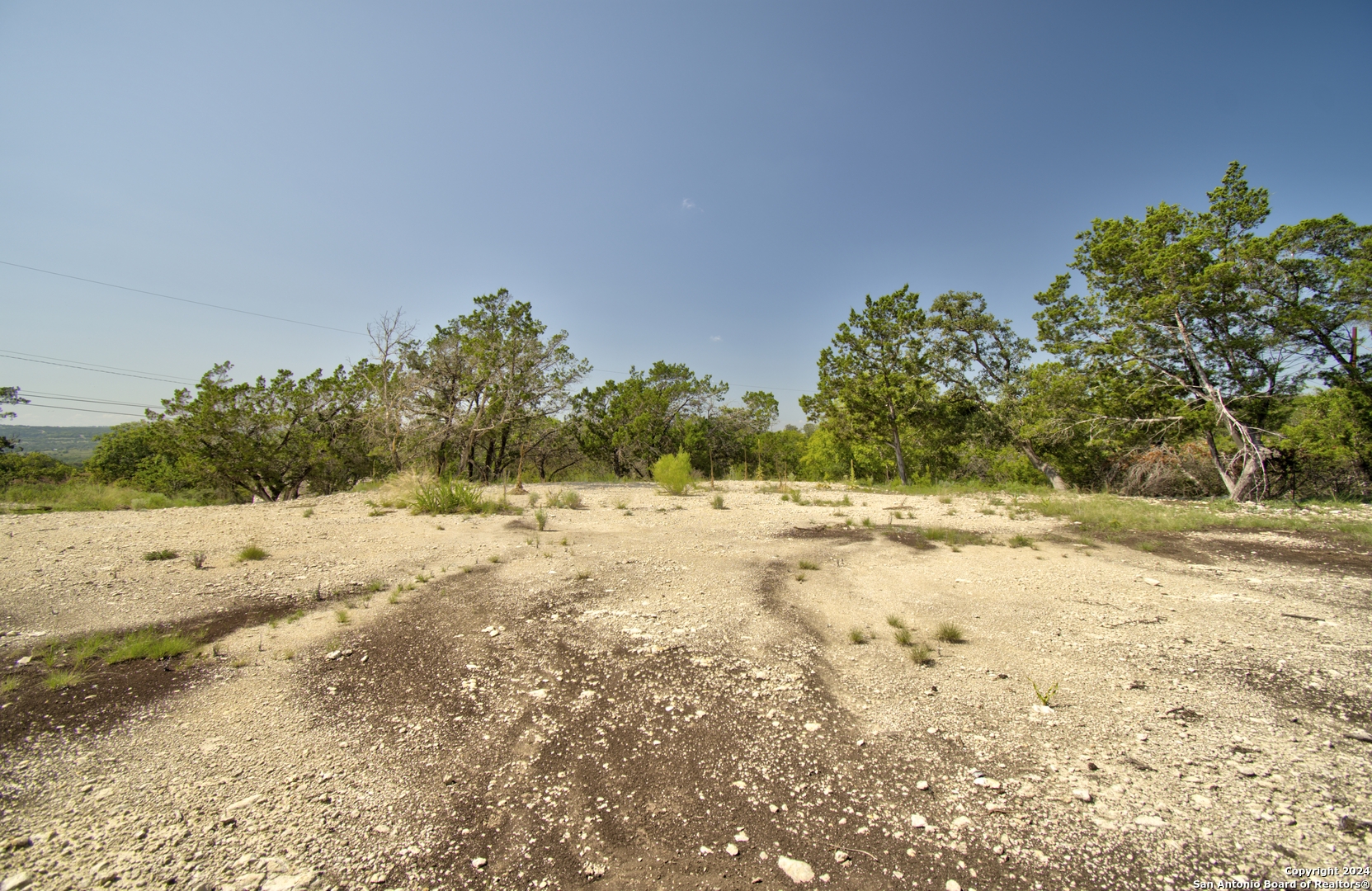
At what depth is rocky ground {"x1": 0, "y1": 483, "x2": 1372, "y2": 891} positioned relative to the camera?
1.96m

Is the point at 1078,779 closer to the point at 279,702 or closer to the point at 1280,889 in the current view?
the point at 1280,889

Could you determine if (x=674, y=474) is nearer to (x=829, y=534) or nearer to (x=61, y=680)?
(x=829, y=534)

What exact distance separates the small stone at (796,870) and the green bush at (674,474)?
12.1m

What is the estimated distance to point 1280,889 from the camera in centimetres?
179

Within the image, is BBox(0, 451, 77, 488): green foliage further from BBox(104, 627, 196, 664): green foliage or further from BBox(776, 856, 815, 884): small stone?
BBox(776, 856, 815, 884): small stone

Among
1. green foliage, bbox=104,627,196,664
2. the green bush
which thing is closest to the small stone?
green foliage, bbox=104,627,196,664

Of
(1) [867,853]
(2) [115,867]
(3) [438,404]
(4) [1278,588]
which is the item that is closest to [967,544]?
(4) [1278,588]

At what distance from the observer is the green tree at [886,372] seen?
738 inches

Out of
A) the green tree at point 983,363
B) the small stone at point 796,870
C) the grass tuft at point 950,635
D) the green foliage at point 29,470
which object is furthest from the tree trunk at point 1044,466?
the green foliage at point 29,470

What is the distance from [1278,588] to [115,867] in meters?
8.94

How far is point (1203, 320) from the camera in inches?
513

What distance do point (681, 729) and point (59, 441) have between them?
293 feet

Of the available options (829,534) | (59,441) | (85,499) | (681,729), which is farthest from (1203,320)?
(59,441)

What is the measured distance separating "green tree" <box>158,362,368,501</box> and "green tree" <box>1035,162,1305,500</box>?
2532 centimetres
